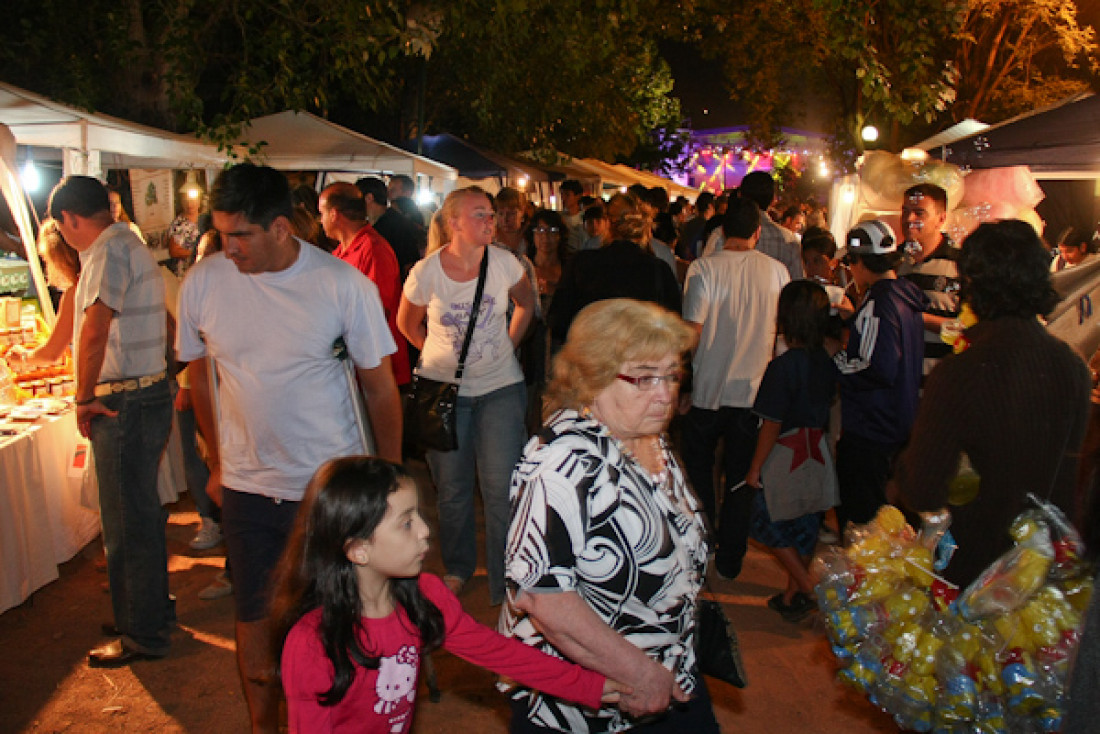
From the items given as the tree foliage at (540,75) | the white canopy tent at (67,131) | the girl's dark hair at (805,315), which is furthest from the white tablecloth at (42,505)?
the tree foliage at (540,75)

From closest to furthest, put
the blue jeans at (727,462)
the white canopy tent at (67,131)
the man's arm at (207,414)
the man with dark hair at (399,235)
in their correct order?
the man's arm at (207,414) → the blue jeans at (727,462) → the white canopy tent at (67,131) → the man with dark hair at (399,235)

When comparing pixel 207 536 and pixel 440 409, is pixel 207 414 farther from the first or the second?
pixel 207 536

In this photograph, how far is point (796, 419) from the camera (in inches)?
178

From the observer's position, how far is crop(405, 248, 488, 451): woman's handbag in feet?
14.5

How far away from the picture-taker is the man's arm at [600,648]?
6.84ft

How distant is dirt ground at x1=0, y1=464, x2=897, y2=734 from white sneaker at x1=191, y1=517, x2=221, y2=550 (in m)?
0.45

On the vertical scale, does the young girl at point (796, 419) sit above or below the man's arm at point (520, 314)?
below

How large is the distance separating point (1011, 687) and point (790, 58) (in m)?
16.3

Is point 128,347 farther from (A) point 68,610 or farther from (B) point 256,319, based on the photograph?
(A) point 68,610

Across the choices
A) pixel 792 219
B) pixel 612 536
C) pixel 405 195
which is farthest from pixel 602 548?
pixel 792 219

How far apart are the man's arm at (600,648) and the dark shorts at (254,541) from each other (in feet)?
4.67

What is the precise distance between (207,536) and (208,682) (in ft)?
5.42

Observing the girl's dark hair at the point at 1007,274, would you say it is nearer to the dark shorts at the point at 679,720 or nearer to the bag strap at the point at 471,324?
the dark shorts at the point at 679,720

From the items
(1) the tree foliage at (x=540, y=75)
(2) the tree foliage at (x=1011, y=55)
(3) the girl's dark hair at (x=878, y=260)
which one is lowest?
(3) the girl's dark hair at (x=878, y=260)
